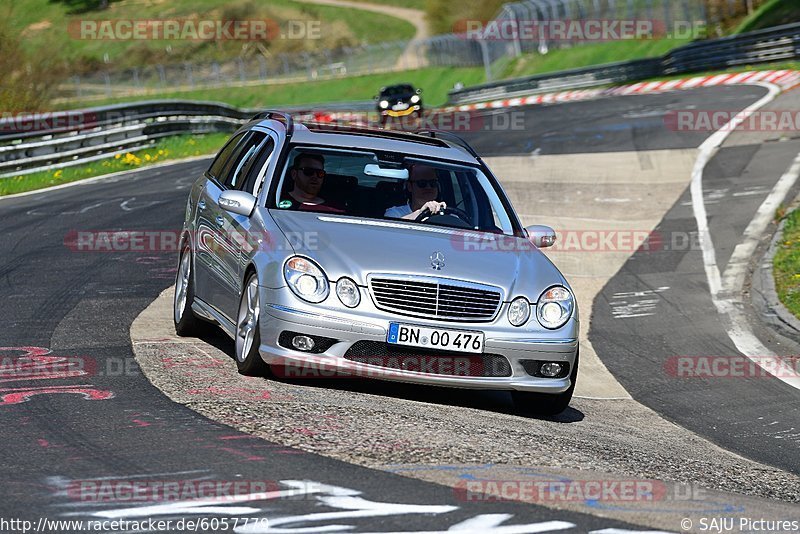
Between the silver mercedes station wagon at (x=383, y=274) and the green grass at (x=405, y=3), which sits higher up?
the green grass at (x=405, y=3)

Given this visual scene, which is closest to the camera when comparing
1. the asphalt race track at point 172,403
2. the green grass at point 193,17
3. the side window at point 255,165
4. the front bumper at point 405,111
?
the asphalt race track at point 172,403

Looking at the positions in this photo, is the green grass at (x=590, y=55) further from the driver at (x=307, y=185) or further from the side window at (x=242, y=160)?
the driver at (x=307, y=185)

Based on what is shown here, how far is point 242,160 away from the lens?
33.1 feet

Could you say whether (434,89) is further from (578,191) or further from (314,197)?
(314,197)

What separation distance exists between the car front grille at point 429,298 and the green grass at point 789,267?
5869 mm

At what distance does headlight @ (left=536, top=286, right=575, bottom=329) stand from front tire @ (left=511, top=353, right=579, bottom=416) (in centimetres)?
34

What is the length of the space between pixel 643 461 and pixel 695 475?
302 millimetres

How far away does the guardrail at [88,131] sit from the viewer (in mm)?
24844
